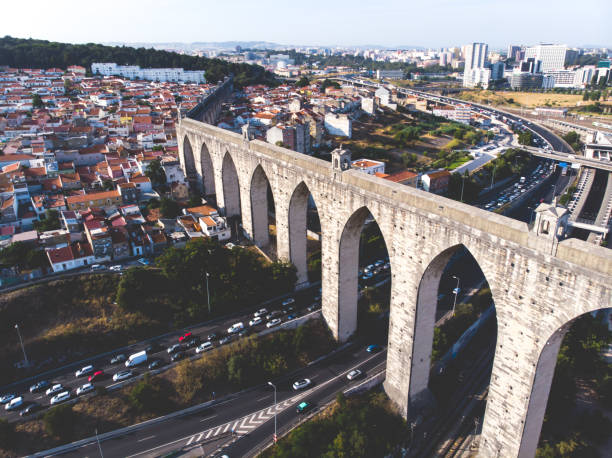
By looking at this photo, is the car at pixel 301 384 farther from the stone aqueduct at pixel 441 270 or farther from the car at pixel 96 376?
the car at pixel 96 376

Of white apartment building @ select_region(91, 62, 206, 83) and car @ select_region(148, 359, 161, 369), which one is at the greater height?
white apartment building @ select_region(91, 62, 206, 83)

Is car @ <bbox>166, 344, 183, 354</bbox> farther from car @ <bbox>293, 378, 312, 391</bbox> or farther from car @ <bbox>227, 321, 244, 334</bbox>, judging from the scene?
car @ <bbox>293, 378, 312, 391</bbox>

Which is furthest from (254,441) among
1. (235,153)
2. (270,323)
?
(235,153)

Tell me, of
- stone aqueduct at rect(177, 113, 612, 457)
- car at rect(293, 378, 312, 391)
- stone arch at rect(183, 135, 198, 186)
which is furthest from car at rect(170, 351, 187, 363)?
stone arch at rect(183, 135, 198, 186)

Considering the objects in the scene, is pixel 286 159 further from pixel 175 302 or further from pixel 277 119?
pixel 277 119

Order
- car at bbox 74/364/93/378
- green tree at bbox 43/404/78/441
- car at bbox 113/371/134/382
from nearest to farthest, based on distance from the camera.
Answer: green tree at bbox 43/404/78/441 < car at bbox 113/371/134/382 < car at bbox 74/364/93/378

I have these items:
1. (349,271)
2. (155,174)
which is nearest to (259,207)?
(349,271)
